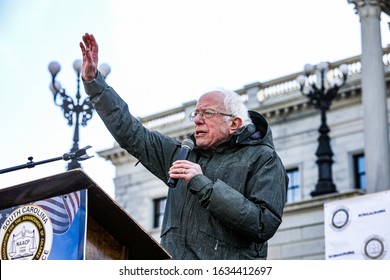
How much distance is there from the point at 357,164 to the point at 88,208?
28815 mm

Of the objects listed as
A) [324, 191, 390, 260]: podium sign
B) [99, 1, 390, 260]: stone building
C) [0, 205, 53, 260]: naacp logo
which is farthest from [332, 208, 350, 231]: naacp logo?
[0, 205, 53, 260]: naacp logo

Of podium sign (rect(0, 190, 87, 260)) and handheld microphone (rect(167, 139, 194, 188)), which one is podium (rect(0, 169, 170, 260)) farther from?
handheld microphone (rect(167, 139, 194, 188))

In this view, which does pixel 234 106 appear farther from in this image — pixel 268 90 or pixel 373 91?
pixel 268 90

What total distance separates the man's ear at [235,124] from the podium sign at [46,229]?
1.01 meters

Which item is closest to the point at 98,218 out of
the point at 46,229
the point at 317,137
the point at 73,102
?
the point at 46,229

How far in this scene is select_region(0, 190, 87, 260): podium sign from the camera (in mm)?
4590

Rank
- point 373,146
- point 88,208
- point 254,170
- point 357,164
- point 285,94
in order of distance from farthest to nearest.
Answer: point 285,94 → point 357,164 → point 373,146 → point 254,170 → point 88,208

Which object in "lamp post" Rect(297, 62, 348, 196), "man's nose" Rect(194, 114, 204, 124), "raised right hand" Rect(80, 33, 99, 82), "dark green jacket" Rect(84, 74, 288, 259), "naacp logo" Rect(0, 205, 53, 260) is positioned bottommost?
"naacp logo" Rect(0, 205, 53, 260)

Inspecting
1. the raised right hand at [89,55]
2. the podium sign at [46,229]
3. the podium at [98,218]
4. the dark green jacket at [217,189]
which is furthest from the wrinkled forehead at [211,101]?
the podium sign at [46,229]

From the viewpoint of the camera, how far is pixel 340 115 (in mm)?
33531

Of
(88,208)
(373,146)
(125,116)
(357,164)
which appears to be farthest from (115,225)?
(357,164)

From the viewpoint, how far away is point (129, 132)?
5465 millimetres

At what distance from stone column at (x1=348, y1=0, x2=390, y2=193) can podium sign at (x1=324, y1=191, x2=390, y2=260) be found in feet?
15.0
